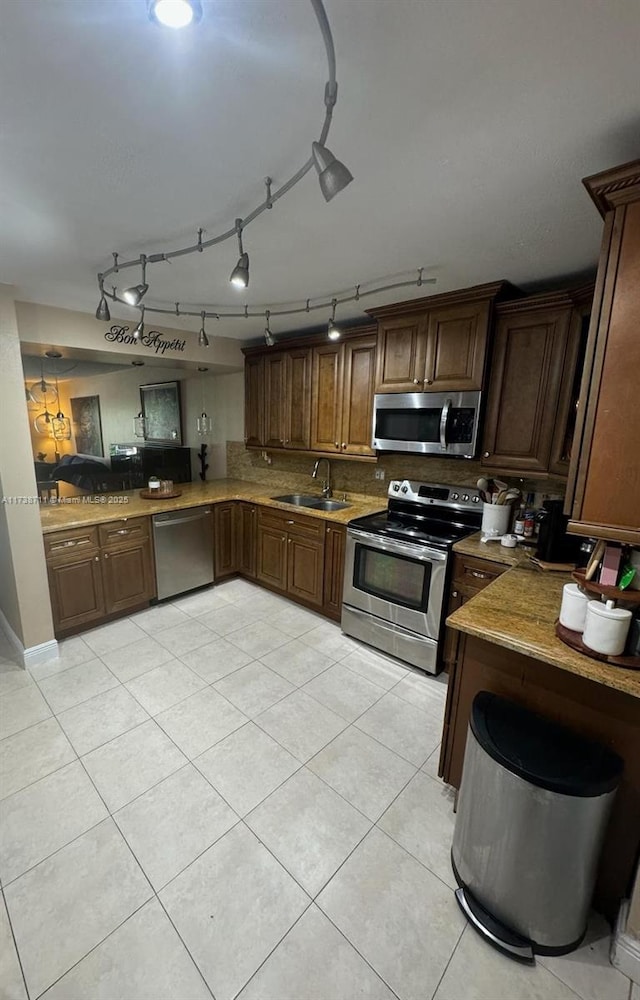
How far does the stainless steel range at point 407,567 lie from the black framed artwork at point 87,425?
2.45 m

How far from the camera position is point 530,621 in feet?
4.98

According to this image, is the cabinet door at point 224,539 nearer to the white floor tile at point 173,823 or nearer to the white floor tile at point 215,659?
the white floor tile at point 215,659

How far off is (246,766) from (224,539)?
2.24 m

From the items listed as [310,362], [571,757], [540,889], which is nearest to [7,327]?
[310,362]

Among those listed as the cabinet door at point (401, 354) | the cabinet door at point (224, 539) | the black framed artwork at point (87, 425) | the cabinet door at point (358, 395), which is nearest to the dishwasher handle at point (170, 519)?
the cabinet door at point (224, 539)

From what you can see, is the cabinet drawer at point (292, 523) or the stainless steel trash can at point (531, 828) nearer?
the stainless steel trash can at point (531, 828)

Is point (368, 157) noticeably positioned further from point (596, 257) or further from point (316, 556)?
point (316, 556)

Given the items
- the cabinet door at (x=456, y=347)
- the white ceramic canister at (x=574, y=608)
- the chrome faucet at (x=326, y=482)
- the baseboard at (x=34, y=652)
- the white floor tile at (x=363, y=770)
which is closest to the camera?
the white ceramic canister at (x=574, y=608)

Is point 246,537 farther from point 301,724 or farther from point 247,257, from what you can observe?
point 247,257

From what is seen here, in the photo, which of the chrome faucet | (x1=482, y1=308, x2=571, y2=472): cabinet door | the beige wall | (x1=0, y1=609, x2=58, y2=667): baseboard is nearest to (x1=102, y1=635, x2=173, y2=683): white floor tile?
(x1=0, y1=609, x2=58, y2=667): baseboard

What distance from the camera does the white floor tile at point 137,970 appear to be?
118cm

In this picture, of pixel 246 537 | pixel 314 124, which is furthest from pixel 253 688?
pixel 314 124

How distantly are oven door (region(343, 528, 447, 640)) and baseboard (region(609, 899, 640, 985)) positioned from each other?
1426 millimetres

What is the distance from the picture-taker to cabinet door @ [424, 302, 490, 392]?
95.6 inches
